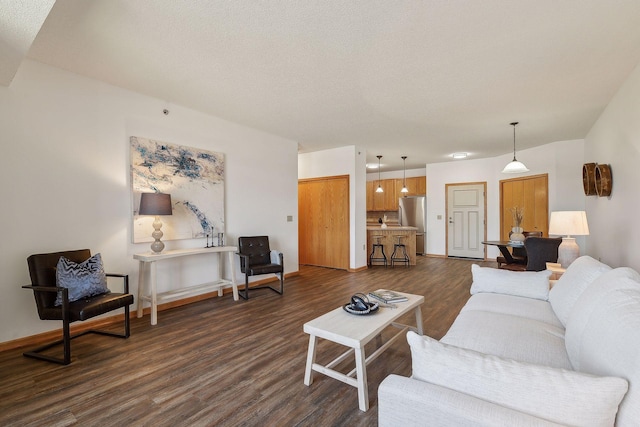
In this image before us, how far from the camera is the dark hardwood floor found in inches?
68.3

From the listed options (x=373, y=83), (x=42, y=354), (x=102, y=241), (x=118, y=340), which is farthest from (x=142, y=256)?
(x=373, y=83)

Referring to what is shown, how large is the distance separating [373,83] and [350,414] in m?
2.91

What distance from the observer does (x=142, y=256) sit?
321 centimetres

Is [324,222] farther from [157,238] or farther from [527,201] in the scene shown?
[527,201]

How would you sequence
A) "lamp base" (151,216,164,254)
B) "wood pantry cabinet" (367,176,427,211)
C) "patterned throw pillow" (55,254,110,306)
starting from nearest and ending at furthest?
"patterned throw pillow" (55,254,110,306) < "lamp base" (151,216,164,254) < "wood pantry cabinet" (367,176,427,211)

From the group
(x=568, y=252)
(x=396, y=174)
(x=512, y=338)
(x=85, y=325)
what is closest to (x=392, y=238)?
(x=396, y=174)

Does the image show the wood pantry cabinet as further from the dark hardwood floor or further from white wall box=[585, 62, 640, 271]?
the dark hardwood floor

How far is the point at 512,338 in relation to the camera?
5.47 feet

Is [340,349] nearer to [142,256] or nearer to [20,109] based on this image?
[142,256]

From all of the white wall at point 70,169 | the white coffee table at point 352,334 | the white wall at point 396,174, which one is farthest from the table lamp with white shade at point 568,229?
the white wall at point 396,174

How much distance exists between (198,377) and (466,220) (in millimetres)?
7136

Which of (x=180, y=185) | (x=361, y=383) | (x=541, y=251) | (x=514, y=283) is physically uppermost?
(x=180, y=185)

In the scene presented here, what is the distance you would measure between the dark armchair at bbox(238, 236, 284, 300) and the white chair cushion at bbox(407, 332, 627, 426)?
3.36 meters

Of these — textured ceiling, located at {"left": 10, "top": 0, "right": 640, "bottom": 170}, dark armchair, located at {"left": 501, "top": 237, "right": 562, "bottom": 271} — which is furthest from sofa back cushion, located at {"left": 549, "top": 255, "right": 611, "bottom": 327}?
dark armchair, located at {"left": 501, "top": 237, "right": 562, "bottom": 271}
